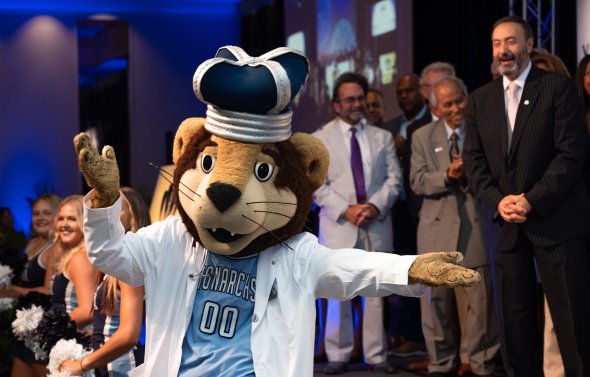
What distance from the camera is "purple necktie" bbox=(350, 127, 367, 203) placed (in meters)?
6.63

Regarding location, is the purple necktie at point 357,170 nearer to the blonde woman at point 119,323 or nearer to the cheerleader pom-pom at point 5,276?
the cheerleader pom-pom at point 5,276

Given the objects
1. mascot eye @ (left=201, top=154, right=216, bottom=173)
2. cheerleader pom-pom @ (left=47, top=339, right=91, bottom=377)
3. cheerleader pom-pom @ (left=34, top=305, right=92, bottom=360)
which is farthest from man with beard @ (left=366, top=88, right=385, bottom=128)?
mascot eye @ (left=201, top=154, right=216, bottom=173)

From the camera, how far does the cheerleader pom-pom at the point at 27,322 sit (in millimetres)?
4699

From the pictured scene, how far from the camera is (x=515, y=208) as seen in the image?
17.3ft

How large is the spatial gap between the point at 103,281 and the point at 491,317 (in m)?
2.70

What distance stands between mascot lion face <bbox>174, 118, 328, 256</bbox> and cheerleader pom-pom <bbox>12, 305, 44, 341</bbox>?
1.53 m

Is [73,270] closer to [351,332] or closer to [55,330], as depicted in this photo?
[55,330]

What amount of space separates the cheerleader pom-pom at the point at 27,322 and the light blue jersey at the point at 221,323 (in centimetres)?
154

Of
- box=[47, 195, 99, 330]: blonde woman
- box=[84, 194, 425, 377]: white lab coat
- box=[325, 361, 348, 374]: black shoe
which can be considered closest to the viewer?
box=[84, 194, 425, 377]: white lab coat

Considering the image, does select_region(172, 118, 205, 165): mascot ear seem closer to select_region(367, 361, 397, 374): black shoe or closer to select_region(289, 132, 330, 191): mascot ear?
select_region(289, 132, 330, 191): mascot ear

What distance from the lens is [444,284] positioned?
3.03 meters

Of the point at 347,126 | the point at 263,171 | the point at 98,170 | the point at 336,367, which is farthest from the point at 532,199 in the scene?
the point at 98,170

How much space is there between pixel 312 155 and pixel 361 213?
3.07 metres

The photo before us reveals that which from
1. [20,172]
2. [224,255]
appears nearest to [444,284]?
[224,255]
